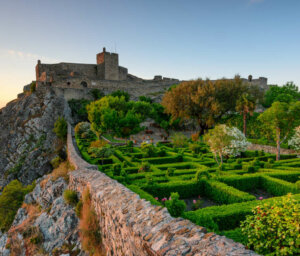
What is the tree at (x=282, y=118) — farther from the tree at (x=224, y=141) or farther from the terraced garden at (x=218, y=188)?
the tree at (x=224, y=141)

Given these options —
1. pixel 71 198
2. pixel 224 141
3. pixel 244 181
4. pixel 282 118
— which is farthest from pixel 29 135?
pixel 282 118

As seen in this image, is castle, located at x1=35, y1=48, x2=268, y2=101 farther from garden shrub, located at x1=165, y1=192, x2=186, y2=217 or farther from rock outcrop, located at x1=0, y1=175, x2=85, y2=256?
garden shrub, located at x1=165, y1=192, x2=186, y2=217

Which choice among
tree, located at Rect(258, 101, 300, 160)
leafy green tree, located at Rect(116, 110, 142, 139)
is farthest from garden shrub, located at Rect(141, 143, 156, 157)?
tree, located at Rect(258, 101, 300, 160)

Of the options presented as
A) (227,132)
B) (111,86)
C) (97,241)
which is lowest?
(97,241)

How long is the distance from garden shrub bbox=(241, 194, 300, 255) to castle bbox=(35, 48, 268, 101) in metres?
45.5

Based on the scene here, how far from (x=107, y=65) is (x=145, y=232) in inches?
2183

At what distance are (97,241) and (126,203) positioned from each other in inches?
93.8

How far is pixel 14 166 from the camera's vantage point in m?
A: 32.5

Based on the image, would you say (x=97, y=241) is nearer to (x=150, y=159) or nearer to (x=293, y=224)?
(x=293, y=224)

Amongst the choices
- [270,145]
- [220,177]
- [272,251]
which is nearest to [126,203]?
[272,251]

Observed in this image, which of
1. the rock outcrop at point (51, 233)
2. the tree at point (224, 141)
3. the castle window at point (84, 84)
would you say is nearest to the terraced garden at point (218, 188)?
the tree at point (224, 141)

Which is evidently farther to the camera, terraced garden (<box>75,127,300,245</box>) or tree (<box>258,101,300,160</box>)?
tree (<box>258,101,300,160</box>)

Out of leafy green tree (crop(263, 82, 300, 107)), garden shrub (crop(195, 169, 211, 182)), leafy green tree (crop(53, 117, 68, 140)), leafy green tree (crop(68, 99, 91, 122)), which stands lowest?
garden shrub (crop(195, 169, 211, 182))

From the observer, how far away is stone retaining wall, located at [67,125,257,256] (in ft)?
10.2
